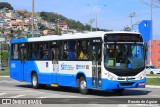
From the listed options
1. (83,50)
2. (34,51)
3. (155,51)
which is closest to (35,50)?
(34,51)

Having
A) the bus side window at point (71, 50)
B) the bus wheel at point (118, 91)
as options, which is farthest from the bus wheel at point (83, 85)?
the bus wheel at point (118, 91)

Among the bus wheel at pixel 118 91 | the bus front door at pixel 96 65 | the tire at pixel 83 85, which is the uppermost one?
the bus front door at pixel 96 65

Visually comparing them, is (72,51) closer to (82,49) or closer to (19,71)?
(82,49)

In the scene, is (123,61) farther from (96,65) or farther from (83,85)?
(83,85)

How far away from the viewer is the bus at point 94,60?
19.9 meters

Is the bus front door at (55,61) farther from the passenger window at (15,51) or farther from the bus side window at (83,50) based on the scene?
the passenger window at (15,51)

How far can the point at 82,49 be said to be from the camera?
2158cm

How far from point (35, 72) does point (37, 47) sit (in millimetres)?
1628

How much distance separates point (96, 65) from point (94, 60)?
309mm

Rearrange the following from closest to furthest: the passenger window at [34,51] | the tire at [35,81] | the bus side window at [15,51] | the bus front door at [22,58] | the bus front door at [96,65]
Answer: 1. the bus front door at [96,65]
2. the passenger window at [34,51]
3. the tire at [35,81]
4. the bus front door at [22,58]
5. the bus side window at [15,51]

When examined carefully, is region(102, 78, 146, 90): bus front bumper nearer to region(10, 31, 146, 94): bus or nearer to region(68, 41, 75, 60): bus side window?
region(10, 31, 146, 94): bus

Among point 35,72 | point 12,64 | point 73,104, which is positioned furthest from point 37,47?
point 73,104

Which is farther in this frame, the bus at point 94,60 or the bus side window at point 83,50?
the bus side window at point 83,50

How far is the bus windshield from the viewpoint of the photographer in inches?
784
